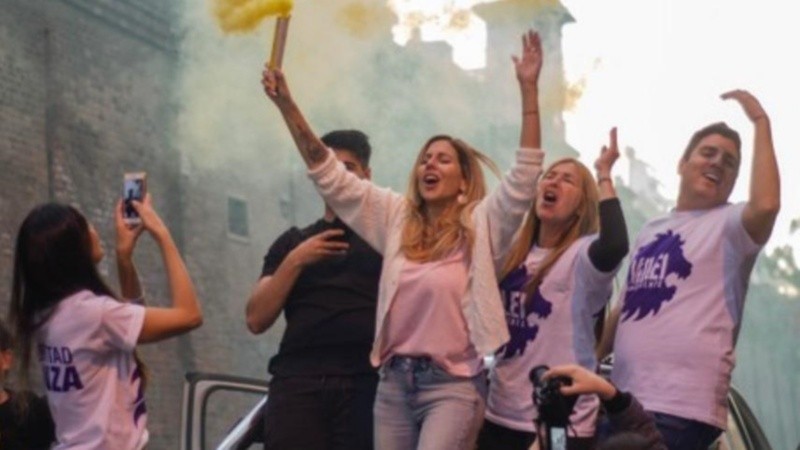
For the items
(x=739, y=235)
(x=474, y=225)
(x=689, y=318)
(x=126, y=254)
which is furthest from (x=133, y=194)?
(x=739, y=235)

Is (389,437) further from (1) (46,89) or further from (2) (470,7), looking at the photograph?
(1) (46,89)

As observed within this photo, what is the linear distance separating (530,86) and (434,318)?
82 cm

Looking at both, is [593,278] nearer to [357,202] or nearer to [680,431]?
[680,431]

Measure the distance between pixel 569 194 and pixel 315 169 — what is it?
2.87 feet

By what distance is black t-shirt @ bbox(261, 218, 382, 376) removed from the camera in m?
4.23

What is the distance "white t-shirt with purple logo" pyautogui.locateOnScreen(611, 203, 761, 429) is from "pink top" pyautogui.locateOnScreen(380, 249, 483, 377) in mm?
510

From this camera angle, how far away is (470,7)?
1276cm

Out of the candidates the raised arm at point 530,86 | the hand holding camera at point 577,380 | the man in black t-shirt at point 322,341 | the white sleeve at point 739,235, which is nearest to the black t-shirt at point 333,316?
the man in black t-shirt at point 322,341

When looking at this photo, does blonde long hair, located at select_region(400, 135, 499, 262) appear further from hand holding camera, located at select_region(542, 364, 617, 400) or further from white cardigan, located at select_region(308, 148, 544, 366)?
hand holding camera, located at select_region(542, 364, 617, 400)

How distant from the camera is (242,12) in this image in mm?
5578

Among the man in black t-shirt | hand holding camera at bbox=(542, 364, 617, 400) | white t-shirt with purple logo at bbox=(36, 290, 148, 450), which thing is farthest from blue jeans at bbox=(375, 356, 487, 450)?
hand holding camera at bbox=(542, 364, 617, 400)

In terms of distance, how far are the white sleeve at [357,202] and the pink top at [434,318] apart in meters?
0.26

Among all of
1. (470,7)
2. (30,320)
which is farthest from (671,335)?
(470,7)

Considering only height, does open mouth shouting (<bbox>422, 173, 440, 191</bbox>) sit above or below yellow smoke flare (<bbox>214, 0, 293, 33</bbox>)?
below
